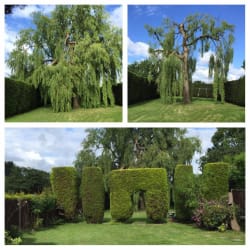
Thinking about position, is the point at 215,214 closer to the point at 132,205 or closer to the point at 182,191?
the point at 182,191

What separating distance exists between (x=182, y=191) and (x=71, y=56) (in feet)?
11.7

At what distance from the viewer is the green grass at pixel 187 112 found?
575 cm

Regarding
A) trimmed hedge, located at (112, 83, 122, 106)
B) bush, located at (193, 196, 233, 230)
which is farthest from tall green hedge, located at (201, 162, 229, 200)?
trimmed hedge, located at (112, 83, 122, 106)

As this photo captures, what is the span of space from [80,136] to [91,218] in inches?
103

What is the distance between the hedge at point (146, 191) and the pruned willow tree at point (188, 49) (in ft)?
5.50

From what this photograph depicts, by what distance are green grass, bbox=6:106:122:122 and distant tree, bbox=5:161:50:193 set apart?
20.3 ft

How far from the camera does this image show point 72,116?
6.17m

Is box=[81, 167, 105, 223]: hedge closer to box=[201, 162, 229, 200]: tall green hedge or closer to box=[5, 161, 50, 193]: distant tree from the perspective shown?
box=[201, 162, 229, 200]: tall green hedge

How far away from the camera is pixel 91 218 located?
7059 millimetres

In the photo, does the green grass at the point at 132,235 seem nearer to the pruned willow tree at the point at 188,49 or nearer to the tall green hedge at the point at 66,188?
the tall green hedge at the point at 66,188

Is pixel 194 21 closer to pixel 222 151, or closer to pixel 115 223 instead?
pixel 115 223

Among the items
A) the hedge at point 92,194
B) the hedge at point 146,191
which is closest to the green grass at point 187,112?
the hedge at point 146,191

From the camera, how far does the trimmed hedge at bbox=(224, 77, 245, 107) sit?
231 inches
